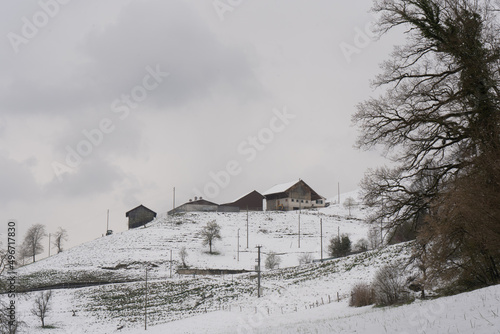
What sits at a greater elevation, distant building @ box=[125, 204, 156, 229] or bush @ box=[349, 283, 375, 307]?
distant building @ box=[125, 204, 156, 229]

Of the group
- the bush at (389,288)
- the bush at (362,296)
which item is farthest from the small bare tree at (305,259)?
the bush at (389,288)

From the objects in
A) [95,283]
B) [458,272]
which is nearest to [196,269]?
[95,283]

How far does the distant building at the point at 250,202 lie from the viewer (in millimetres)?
125194

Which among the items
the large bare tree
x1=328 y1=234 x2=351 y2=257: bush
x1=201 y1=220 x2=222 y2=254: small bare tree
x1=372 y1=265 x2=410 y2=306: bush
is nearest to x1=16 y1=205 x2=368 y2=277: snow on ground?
x1=201 y1=220 x2=222 y2=254: small bare tree

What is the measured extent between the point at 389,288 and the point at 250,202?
4002 inches

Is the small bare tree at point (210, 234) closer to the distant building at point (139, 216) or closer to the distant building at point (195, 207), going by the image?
the distant building at point (195, 207)

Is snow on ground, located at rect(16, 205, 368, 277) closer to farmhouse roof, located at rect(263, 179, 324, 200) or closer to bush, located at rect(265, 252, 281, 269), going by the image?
bush, located at rect(265, 252, 281, 269)

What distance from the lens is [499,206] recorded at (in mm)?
12742

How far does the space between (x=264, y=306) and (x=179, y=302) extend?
485 inches

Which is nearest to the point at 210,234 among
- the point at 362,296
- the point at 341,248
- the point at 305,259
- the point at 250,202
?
the point at 305,259

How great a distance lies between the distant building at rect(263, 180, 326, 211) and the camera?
12306 centimetres

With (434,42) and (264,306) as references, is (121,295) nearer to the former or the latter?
(264,306)

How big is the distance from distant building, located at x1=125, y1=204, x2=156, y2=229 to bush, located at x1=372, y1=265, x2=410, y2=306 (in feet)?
311

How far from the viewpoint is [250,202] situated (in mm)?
126500
